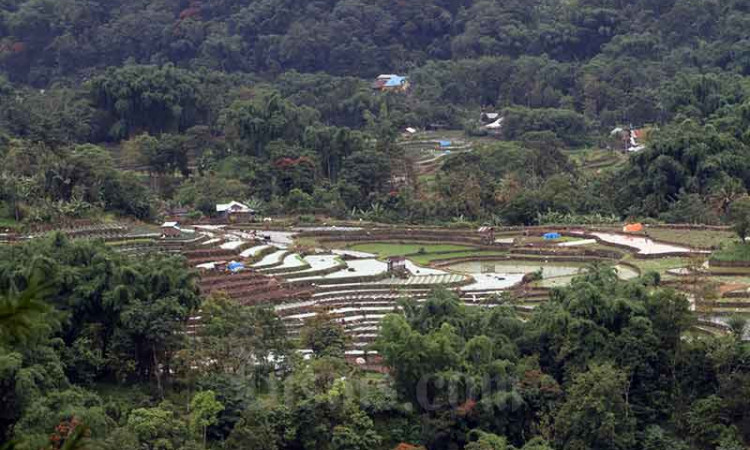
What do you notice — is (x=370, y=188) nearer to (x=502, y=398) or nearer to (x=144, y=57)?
(x=502, y=398)

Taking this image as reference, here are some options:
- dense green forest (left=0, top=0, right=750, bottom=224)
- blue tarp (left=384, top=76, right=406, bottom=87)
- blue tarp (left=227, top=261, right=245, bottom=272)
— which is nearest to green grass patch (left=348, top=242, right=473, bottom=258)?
dense green forest (left=0, top=0, right=750, bottom=224)

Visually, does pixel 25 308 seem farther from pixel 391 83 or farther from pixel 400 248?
pixel 391 83

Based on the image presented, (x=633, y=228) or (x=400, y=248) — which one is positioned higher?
(x=633, y=228)

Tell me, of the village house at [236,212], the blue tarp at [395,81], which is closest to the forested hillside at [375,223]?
Result: the blue tarp at [395,81]

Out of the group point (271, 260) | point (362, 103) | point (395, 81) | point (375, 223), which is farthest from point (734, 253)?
point (395, 81)

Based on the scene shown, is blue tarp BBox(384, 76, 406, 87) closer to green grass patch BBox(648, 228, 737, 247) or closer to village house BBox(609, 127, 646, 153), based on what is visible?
village house BBox(609, 127, 646, 153)

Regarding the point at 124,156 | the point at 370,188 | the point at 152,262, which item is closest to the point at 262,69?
the point at 124,156

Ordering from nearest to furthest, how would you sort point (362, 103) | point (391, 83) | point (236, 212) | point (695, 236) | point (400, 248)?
1. point (695, 236)
2. point (400, 248)
3. point (236, 212)
4. point (362, 103)
5. point (391, 83)
